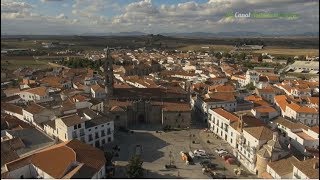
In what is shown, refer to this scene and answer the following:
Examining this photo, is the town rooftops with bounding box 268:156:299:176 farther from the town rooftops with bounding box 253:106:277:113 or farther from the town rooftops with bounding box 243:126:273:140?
the town rooftops with bounding box 253:106:277:113

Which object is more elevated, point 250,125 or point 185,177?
point 250,125

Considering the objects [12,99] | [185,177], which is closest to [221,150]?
[185,177]

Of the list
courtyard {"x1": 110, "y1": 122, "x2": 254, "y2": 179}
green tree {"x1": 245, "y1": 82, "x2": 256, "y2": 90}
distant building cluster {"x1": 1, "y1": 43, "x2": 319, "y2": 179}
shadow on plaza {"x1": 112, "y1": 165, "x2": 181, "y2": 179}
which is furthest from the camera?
green tree {"x1": 245, "y1": 82, "x2": 256, "y2": 90}

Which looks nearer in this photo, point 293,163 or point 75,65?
point 293,163

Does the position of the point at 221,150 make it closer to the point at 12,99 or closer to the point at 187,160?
the point at 187,160

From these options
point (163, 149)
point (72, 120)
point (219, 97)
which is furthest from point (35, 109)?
point (219, 97)

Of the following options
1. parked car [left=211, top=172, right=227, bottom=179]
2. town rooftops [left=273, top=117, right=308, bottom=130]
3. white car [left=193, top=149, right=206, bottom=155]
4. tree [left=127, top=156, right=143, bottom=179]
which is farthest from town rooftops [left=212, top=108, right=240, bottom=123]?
tree [left=127, top=156, right=143, bottom=179]

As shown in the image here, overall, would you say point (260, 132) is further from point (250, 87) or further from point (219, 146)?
point (250, 87)
